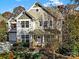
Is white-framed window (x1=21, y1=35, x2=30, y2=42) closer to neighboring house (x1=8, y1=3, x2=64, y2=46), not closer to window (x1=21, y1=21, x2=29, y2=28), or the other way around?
neighboring house (x1=8, y1=3, x2=64, y2=46)

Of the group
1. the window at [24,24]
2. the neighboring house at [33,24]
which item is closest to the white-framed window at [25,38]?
the neighboring house at [33,24]

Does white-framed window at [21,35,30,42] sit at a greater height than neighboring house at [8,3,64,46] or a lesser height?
lesser

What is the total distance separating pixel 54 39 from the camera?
36.2m

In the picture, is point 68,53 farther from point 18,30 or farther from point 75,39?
point 18,30

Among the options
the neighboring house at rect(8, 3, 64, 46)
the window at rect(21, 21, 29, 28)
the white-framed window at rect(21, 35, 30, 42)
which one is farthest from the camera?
the window at rect(21, 21, 29, 28)

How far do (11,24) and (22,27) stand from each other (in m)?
5.87

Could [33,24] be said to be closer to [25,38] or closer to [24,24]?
[24,24]

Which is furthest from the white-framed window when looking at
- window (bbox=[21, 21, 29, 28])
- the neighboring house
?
window (bbox=[21, 21, 29, 28])

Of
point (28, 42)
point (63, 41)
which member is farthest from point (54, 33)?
point (28, 42)

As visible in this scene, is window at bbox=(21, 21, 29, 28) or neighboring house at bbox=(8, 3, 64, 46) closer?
neighboring house at bbox=(8, 3, 64, 46)

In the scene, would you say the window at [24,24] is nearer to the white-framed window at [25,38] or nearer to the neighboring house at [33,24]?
the neighboring house at [33,24]

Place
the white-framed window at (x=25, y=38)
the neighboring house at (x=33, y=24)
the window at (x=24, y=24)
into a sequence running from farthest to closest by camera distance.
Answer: the window at (x=24, y=24) < the white-framed window at (x=25, y=38) < the neighboring house at (x=33, y=24)

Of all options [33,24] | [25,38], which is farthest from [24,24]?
[25,38]

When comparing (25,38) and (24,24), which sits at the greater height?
(24,24)
